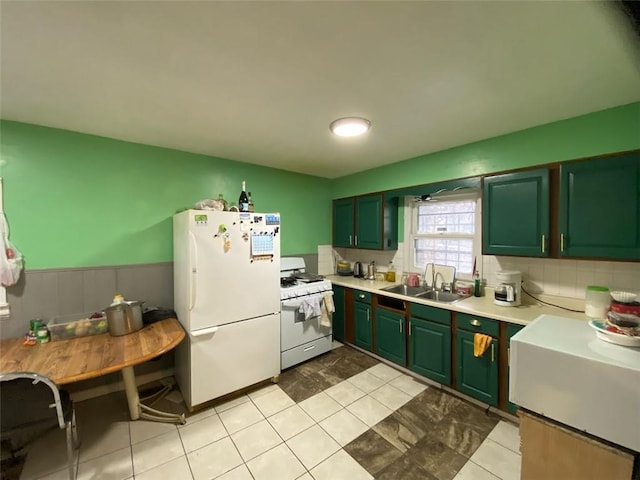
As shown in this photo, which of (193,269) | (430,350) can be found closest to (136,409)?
(193,269)

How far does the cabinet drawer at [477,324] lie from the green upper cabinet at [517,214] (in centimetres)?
62

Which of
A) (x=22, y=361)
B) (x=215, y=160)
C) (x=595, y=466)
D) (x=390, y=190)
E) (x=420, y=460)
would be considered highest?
(x=215, y=160)

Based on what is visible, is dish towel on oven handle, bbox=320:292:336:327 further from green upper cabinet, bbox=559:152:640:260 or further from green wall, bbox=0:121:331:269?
green upper cabinet, bbox=559:152:640:260

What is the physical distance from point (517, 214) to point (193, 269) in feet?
9.01

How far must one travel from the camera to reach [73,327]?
2.00 m

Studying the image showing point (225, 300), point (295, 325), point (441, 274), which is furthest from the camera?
point (441, 274)

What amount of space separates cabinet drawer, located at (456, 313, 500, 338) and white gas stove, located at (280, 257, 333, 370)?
1.39 meters

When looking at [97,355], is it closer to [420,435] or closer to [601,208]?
[420,435]

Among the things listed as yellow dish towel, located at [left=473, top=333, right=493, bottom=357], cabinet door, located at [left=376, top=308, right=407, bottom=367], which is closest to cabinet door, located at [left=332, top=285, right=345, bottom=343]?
cabinet door, located at [left=376, top=308, right=407, bottom=367]

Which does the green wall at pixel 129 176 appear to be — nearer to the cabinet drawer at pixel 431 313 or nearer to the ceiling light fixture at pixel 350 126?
the ceiling light fixture at pixel 350 126

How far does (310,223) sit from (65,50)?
9.48 ft

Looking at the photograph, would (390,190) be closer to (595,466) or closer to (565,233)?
(565,233)

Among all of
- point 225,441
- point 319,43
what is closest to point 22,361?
point 225,441

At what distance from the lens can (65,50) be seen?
1.25 meters
